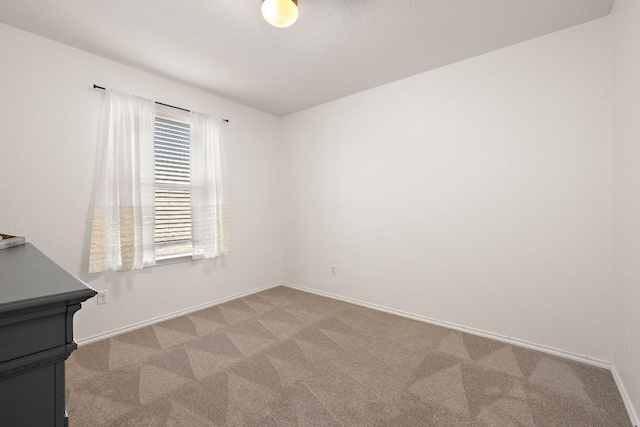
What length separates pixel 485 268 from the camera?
2.70m

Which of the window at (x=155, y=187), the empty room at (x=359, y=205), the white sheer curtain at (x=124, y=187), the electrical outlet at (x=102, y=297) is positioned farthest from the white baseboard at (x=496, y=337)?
the electrical outlet at (x=102, y=297)

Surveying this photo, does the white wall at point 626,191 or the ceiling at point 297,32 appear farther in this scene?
the ceiling at point 297,32

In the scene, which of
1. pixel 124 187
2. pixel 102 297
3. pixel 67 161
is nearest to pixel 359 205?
pixel 124 187

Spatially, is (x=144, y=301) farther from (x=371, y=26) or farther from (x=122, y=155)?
(x=371, y=26)

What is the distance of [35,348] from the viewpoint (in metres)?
0.72

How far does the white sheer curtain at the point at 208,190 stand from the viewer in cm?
340

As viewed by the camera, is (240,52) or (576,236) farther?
(240,52)

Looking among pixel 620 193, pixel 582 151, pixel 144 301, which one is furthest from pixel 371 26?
pixel 144 301

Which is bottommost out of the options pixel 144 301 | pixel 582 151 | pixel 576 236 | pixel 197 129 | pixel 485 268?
pixel 144 301

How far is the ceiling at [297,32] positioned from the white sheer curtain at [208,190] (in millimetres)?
602

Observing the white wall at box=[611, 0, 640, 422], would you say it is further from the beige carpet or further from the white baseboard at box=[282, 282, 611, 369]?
the beige carpet

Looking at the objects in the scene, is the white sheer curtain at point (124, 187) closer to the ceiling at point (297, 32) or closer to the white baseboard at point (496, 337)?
the ceiling at point (297, 32)

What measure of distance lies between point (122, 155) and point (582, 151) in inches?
158

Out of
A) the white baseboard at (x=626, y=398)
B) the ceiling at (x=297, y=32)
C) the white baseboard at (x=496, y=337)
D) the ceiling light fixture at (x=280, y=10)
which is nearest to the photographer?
the white baseboard at (x=626, y=398)
